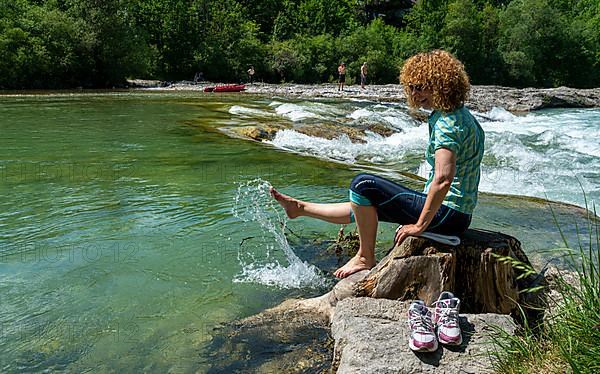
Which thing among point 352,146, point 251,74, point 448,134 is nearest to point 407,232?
point 448,134

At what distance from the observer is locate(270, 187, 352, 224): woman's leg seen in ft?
16.1

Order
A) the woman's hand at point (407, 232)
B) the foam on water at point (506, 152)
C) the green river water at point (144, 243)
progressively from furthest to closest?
the foam on water at point (506, 152)
the green river water at point (144, 243)
the woman's hand at point (407, 232)

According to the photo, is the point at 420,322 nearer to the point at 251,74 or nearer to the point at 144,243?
the point at 144,243

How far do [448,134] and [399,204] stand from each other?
745mm

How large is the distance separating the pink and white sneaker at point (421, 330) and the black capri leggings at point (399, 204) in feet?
2.37

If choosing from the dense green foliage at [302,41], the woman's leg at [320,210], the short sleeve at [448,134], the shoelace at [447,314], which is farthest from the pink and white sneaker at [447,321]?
the dense green foliage at [302,41]

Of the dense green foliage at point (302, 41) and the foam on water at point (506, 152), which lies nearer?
the foam on water at point (506, 152)

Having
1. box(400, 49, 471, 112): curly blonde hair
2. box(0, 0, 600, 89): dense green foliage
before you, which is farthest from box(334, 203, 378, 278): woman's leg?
box(0, 0, 600, 89): dense green foliage

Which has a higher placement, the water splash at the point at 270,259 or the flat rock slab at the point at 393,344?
the flat rock slab at the point at 393,344

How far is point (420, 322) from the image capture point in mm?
3400

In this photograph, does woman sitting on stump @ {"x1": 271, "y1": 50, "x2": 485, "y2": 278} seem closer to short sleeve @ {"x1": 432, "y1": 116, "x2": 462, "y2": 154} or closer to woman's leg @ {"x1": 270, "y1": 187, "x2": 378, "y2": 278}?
short sleeve @ {"x1": 432, "y1": 116, "x2": 462, "y2": 154}

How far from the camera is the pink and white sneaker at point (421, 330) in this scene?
3.29m

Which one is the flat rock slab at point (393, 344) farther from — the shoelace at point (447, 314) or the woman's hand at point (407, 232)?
the woman's hand at point (407, 232)

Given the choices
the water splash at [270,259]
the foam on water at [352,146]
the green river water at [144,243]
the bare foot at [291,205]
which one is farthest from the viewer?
the foam on water at [352,146]
